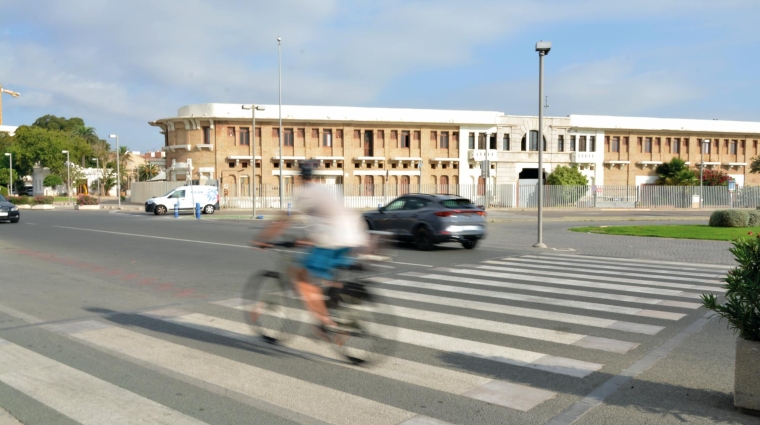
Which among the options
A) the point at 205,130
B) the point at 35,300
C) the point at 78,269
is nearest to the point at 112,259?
the point at 78,269

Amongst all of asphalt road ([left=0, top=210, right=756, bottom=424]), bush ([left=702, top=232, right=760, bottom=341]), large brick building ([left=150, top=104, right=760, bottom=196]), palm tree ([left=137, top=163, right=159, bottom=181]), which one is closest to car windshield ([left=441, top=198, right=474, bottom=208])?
asphalt road ([left=0, top=210, right=756, bottom=424])

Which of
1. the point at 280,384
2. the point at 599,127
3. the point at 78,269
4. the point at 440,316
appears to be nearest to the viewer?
the point at 280,384

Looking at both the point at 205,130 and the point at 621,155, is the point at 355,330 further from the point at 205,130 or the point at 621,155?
the point at 621,155

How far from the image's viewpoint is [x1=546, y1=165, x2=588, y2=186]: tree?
2322 inches

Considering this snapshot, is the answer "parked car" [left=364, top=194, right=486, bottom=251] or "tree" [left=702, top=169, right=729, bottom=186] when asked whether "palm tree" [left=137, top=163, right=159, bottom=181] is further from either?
"parked car" [left=364, top=194, right=486, bottom=251]

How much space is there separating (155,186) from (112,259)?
44.2 meters

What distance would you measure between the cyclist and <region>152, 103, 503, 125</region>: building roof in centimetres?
4896

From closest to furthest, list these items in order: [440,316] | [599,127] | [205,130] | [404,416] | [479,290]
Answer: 1. [404,416]
2. [440,316]
3. [479,290]
4. [205,130]
5. [599,127]

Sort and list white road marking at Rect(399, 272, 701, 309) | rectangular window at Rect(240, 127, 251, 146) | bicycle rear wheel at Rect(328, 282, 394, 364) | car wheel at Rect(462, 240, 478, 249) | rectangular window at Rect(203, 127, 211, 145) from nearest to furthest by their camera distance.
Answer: bicycle rear wheel at Rect(328, 282, 394, 364), white road marking at Rect(399, 272, 701, 309), car wheel at Rect(462, 240, 478, 249), rectangular window at Rect(203, 127, 211, 145), rectangular window at Rect(240, 127, 251, 146)

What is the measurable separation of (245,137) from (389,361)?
53.1 meters

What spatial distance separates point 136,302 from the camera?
935cm

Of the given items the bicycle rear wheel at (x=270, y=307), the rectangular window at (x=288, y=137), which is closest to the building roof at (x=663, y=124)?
the rectangular window at (x=288, y=137)

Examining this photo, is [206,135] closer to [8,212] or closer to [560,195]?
[8,212]

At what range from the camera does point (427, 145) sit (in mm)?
60812
